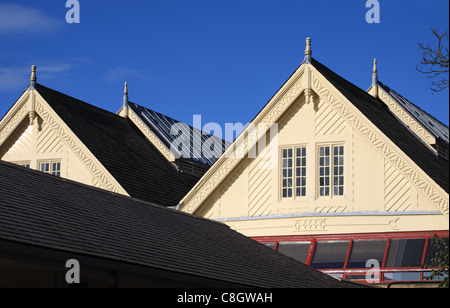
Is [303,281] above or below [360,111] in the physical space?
below

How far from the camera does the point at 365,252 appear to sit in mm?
25266

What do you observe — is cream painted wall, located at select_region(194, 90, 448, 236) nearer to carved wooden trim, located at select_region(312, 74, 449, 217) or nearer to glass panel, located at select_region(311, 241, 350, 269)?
carved wooden trim, located at select_region(312, 74, 449, 217)

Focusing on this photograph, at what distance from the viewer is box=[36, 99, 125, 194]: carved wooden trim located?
30.8 m

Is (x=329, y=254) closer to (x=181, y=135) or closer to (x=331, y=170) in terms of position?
(x=331, y=170)

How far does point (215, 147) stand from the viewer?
43531mm

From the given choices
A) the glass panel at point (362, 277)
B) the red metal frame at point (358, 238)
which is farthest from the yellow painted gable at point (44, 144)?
the glass panel at point (362, 277)

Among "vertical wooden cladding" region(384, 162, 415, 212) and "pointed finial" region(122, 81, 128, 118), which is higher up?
"pointed finial" region(122, 81, 128, 118)

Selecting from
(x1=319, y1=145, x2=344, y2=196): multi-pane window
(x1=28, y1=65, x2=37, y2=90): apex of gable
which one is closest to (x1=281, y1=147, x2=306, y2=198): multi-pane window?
(x1=319, y1=145, x2=344, y2=196): multi-pane window

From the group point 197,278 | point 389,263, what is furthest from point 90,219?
point 389,263

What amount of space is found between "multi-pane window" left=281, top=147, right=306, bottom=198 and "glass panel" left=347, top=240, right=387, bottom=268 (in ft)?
8.48

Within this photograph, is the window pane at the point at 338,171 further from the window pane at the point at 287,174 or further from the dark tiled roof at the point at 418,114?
the dark tiled roof at the point at 418,114
